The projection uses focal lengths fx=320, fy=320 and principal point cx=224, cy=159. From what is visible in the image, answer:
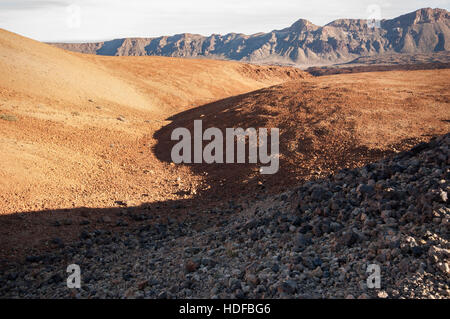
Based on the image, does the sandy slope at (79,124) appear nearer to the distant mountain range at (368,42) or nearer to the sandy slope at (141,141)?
the sandy slope at (141,141)

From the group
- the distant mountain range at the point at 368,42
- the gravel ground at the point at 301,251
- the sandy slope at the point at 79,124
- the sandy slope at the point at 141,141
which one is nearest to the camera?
the gravel ground at the point at 301,251

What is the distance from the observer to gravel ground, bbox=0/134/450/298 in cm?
376

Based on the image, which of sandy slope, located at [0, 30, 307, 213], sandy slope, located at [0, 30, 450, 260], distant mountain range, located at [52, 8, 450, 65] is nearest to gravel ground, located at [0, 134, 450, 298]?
sandy slope, located at [0, 30, 450, 260]

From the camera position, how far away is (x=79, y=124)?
14164 mm

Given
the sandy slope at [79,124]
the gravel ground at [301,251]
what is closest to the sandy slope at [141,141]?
the sandy slope at [79,124]

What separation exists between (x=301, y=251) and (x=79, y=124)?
12506 mm

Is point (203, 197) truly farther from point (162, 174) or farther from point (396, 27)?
point (396, 27)

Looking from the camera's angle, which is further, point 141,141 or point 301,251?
point 141,141

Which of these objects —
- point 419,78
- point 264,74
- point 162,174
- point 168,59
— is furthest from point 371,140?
point 264,74

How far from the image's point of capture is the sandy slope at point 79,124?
341 inches

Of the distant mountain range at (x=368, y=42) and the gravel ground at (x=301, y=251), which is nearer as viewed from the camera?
the gravel ground at (x=301, y=251)

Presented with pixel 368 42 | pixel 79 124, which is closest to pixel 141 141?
pixel 79 124

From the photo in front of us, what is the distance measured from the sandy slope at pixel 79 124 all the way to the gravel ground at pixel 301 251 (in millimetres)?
2402

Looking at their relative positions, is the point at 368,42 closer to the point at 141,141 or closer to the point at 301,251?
the point at 141,141
